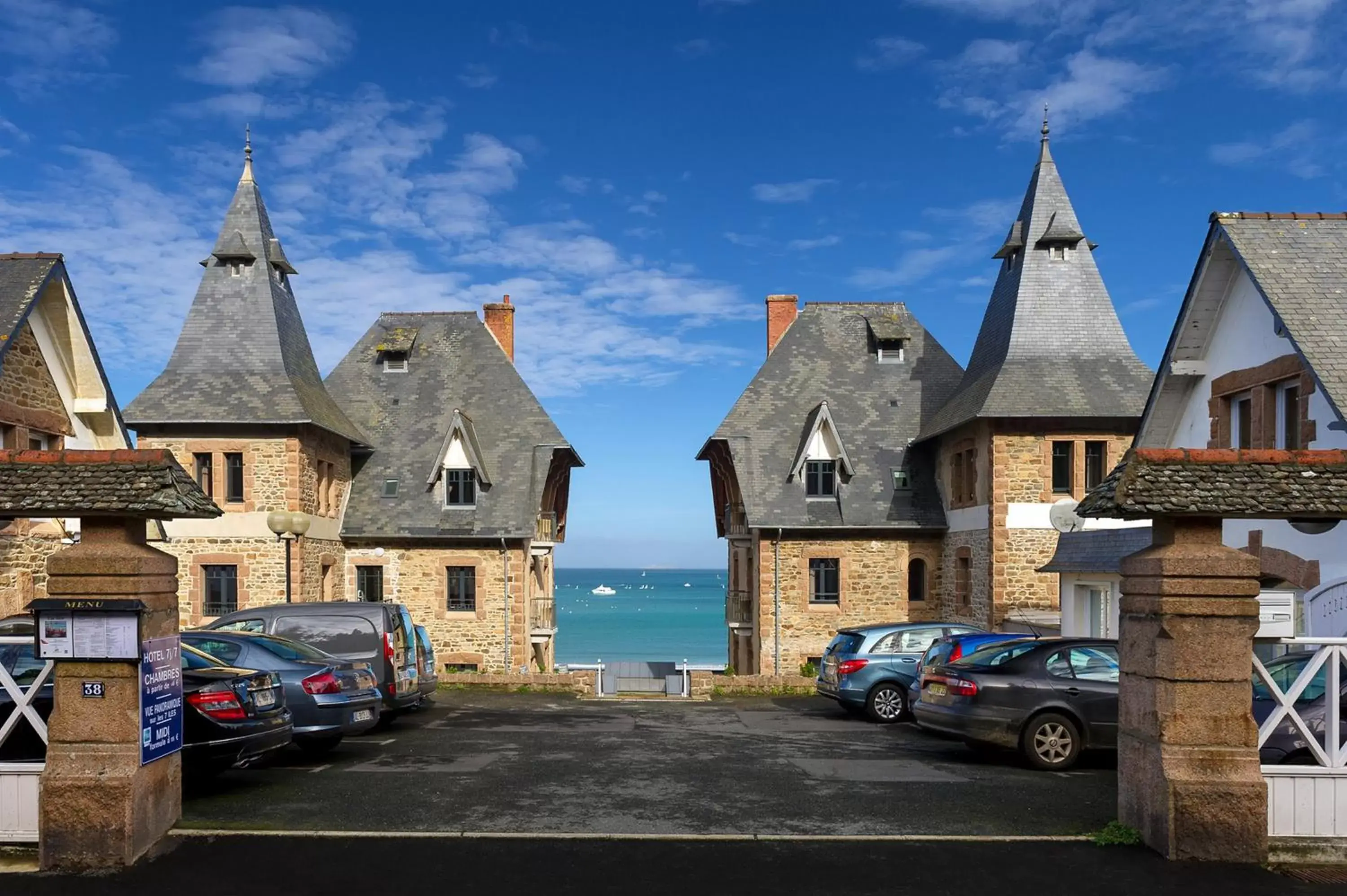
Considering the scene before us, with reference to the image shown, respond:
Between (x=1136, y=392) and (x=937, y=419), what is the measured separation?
5264mm

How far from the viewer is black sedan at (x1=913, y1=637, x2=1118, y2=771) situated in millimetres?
11961

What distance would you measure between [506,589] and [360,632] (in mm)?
14118

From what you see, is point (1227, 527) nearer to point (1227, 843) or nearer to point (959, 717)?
point (959, 717)

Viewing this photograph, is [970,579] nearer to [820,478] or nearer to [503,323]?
[820,478]

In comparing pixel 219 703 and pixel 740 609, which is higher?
pixel 219 703

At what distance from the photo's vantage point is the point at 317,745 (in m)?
13.6

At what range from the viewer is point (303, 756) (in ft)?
42.2

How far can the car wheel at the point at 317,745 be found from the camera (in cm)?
1299

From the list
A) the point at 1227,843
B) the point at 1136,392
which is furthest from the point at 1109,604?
the point at 1227,843

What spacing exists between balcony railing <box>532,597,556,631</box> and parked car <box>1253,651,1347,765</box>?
73.2 feet

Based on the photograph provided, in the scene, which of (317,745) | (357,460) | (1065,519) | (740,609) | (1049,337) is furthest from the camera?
(740,609)

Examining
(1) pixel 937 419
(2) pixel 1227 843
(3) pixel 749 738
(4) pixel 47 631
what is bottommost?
(3) pixel 749 738

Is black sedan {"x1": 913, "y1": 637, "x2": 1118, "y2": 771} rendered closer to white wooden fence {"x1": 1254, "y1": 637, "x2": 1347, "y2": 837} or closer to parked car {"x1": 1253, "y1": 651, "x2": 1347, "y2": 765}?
parked car {"x1": 1253, "y1": 651, "x2": 1347, "y2": 765}

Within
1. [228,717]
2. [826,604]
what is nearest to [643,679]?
[826,604]
